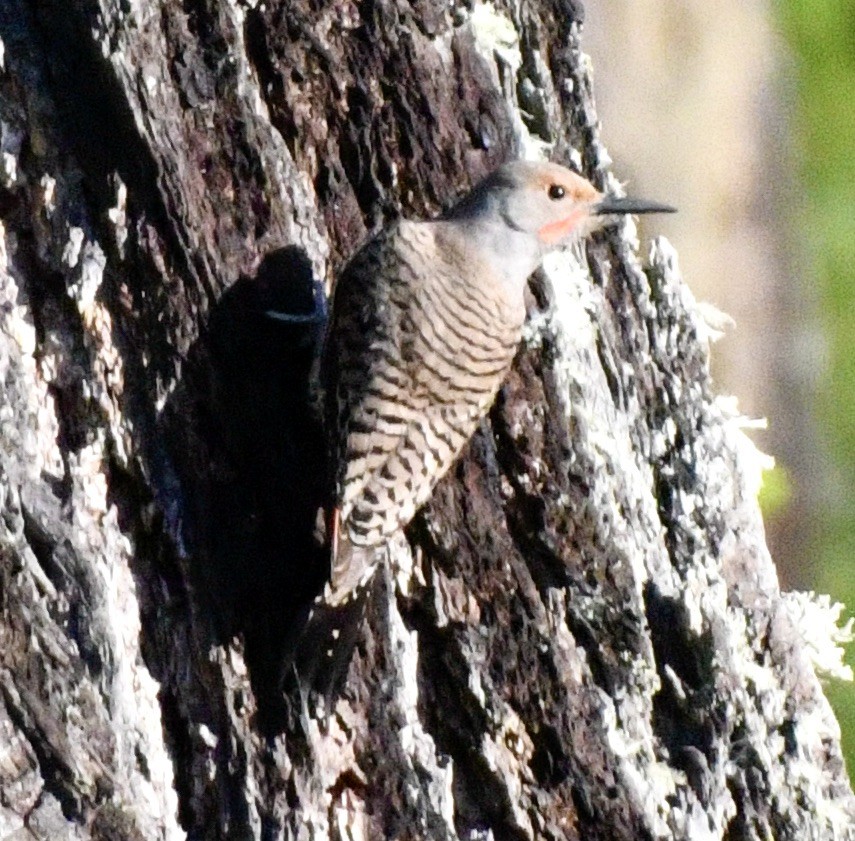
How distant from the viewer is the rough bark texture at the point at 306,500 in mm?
3281

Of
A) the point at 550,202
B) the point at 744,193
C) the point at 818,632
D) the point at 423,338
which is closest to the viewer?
the point at 550,202

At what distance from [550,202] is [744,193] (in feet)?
8.06

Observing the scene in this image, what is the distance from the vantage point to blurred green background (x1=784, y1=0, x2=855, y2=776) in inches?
274

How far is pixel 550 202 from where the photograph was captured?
3600 mm

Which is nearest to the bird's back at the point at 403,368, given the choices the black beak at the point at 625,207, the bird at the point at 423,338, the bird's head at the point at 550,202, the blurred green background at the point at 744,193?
the bird at the point at 423,338

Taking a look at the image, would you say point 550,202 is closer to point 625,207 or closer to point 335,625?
point 625,207

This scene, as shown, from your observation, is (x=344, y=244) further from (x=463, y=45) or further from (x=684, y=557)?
(x=684, y=557)

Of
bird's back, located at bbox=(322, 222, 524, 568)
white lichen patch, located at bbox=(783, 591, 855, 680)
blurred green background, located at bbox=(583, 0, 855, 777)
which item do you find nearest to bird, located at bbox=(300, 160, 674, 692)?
bird's back, located at bbox=(322, 222, 524, 568)

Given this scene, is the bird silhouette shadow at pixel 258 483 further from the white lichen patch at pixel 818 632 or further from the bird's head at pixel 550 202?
the white lichen patch at pixel 818 632

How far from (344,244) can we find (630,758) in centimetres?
127

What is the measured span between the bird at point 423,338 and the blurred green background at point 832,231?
326 cm

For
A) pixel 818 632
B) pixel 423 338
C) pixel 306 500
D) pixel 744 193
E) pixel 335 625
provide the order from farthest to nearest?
1. pixel 744 193
2. pixel 818 632
3. pixel 423 338
4. pixel 306 500
5. pixel 335 625

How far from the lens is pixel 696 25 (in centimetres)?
581

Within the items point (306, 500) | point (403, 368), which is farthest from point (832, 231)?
point (306, 500)
